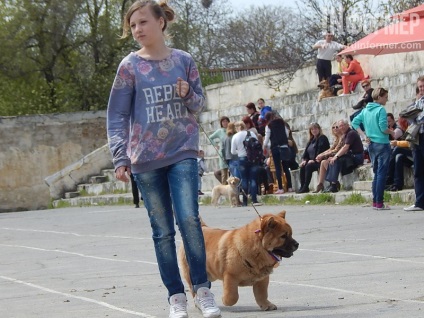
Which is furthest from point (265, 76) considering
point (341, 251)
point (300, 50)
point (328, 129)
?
point (341, 251)

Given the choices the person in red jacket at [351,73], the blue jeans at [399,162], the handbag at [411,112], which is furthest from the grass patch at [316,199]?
the person in red jacket at [351,73]

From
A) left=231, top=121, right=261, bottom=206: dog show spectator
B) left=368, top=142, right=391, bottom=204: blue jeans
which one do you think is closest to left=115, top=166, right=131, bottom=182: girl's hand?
left=368, top=142, right=391, bottom=204: blue jeans

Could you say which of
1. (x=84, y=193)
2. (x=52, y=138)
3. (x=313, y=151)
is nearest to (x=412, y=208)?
(x=313, y=151)

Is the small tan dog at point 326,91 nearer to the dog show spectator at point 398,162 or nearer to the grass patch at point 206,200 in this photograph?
the grass patch at point 206,200

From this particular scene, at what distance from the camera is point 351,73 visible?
25.5 meters

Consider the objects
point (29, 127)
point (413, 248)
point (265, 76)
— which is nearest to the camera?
point (413, 248)

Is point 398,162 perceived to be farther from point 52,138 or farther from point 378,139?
point 52,138

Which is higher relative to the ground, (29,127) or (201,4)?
(201,4)

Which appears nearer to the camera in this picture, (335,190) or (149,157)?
(149,157)

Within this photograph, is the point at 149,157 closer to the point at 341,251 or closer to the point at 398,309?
the point at 398,309

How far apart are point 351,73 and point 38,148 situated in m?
13.8

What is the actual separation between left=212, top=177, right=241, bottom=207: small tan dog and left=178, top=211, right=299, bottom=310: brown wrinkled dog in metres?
14.1

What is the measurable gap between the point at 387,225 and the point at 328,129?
10.6 meters

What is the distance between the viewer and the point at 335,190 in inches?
801
